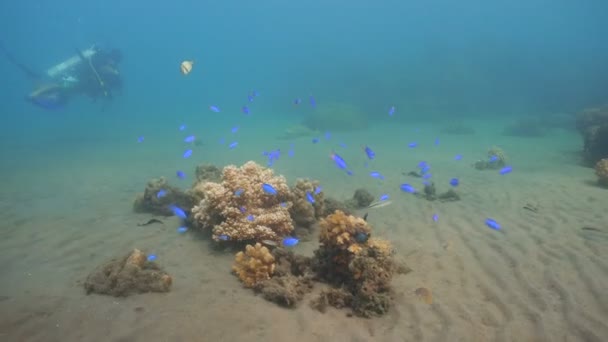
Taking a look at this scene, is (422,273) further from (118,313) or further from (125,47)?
(125,47)

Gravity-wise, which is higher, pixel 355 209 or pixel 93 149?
pixel 93 149

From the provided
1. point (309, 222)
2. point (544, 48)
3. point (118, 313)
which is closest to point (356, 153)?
point (309, 222)

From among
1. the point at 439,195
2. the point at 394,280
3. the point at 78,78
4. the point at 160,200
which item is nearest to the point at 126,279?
the point at 394,280

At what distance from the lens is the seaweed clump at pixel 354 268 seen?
3.79m

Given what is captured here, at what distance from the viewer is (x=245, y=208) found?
18.5ft

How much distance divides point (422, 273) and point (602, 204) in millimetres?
6425

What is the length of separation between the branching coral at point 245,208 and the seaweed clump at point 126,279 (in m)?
1.31

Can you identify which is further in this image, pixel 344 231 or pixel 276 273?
pixel 276 273

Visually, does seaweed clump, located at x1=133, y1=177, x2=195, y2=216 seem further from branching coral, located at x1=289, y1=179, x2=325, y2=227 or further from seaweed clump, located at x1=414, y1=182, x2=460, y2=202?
seaweed clump, located at x1=414, y1=182, x2=460, y2=202

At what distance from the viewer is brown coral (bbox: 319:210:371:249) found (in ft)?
13.5

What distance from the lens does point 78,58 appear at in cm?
1862

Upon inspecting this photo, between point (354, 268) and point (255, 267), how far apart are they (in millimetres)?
1390

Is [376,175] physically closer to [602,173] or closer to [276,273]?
[276,273]

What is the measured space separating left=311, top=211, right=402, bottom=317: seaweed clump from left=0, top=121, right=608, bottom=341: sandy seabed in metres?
0.20
